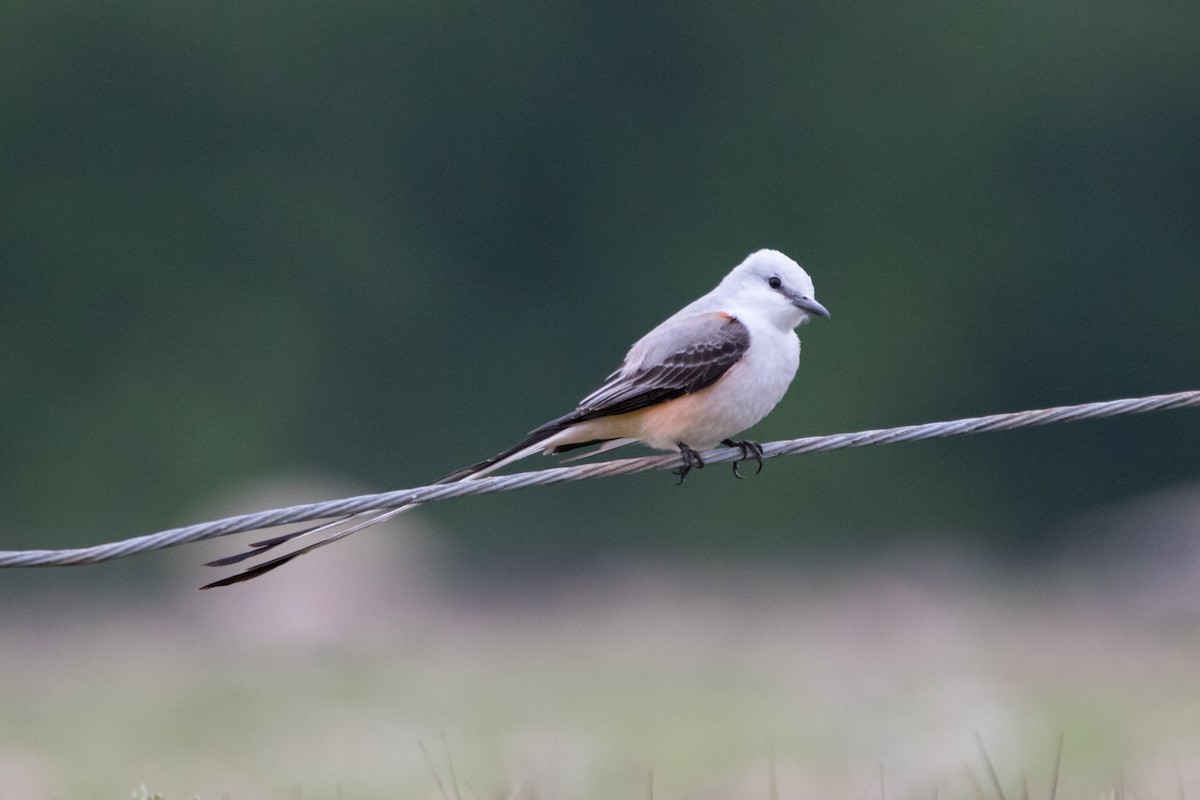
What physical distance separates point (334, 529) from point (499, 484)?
0.50 m

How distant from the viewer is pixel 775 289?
4.77m

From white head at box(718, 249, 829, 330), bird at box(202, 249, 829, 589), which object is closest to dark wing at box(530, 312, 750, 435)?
bird at box(202, 249, 829, 589)

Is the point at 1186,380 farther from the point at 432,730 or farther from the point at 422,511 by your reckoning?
the point at 432,730

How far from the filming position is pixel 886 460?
645 inches

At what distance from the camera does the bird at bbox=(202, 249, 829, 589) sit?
445 cm

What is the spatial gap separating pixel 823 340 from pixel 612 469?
512 inches

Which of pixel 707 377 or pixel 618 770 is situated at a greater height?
pixel 707 377

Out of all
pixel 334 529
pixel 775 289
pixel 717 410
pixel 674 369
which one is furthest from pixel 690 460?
pixel 334 529

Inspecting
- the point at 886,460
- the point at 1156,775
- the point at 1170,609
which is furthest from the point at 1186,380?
the point at 1156,775

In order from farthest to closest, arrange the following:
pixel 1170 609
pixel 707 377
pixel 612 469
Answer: pixel 1170 609 → pixel 707 377 → pixel 612 469

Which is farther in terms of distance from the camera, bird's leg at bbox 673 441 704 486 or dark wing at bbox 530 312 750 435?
dark wing at bbox 530 312 750 435

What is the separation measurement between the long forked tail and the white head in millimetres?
815

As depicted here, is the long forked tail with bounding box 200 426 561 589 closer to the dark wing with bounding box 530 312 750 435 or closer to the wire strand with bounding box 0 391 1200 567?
the wire strand with bounding box 0 391 1200 567

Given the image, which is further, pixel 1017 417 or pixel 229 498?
pixel 229 498
